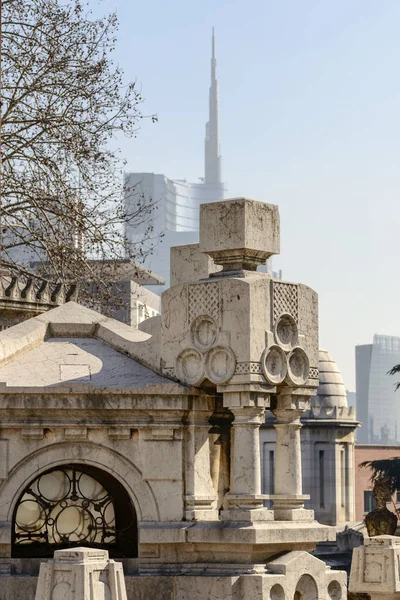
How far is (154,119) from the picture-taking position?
3250 cm

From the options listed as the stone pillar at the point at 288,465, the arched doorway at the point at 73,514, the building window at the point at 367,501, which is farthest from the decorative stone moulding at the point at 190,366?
the building window at the point at 367,501

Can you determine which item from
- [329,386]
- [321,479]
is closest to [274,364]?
[329,386]

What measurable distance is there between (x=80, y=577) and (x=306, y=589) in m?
3.69

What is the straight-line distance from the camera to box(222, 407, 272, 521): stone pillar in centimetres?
1596

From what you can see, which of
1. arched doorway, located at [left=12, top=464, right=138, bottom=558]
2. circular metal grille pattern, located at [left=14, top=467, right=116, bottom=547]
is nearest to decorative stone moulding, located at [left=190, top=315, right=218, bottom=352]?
arched doorway, located at [left=12, top=464, right=138, bottom=558]

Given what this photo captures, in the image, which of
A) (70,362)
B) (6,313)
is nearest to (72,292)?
(6,313)

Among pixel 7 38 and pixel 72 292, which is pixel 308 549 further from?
pixel 7 38

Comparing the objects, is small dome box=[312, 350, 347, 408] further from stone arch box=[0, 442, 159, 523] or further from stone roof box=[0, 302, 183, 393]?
stone arch box=[0, 442, 159, 523]

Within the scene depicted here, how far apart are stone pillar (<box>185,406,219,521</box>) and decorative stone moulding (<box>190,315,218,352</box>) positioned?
664 millimetres

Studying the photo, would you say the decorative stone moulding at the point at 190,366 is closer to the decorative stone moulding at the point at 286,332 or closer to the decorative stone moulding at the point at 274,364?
the decorative stone moulding at the point at 274,364

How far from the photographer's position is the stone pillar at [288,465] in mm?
16578

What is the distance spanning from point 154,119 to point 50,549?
1712cm

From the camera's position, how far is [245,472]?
52.5 ft

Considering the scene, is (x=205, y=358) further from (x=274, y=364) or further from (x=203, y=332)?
(x=274, y=364)
